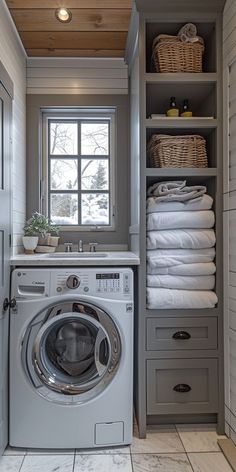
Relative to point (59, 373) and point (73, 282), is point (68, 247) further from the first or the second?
point (59, 373)

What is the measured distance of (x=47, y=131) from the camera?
283 cm

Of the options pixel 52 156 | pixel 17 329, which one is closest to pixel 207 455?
pixel 17 329

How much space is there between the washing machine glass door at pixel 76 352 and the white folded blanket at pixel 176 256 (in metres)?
0.39

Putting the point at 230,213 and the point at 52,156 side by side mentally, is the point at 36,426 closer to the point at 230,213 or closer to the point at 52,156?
the point at 230,213

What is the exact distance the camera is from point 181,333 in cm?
206

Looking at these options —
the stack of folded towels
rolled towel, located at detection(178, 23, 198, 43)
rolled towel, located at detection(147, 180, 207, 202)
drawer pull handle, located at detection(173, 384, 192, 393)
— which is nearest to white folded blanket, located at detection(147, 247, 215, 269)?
the stack of folded towels

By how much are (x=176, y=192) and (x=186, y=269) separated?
42 centimetres

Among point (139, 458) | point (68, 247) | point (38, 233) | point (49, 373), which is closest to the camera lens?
point (139, 458)

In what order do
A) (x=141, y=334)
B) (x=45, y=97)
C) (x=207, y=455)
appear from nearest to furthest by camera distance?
(x=207, y=455) < (x=141, y=334) < (x=45, y=97)

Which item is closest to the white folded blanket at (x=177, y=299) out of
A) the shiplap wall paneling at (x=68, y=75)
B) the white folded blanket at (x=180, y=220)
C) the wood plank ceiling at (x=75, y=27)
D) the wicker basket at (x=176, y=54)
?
the white folded blanket at (x=180, y=220)

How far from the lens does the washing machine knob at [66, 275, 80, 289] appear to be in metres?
1.93

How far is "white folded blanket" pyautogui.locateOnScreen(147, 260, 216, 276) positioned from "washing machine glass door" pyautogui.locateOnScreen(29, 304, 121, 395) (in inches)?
14.1

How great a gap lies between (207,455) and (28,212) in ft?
6.13

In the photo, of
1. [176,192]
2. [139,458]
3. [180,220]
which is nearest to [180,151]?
[176,192]
